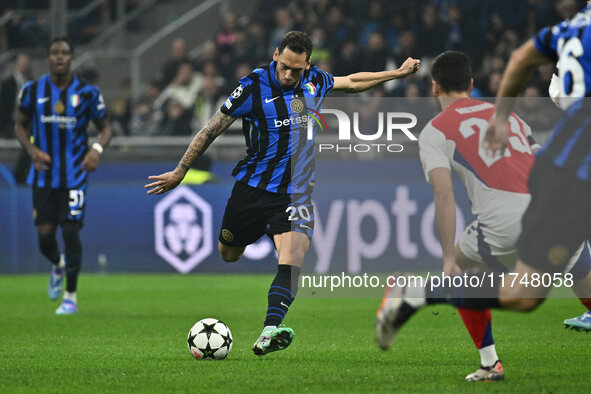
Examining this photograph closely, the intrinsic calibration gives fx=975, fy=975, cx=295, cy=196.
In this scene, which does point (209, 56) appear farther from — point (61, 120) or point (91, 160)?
point (91, 160)

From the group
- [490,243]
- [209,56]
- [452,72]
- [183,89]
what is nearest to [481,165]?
[490,243]

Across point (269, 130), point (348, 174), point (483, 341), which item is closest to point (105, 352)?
point (269, 130)

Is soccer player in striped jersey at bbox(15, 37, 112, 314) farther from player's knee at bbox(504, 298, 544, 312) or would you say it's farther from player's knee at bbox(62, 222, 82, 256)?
player's knee at bbox(504, 298, 544, 312)

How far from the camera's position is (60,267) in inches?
406

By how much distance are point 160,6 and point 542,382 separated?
15478 mm

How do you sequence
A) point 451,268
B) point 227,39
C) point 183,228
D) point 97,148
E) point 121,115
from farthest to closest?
point 227,39 → point 121,115 → point 183,228 → point 97,148 → point 451,268

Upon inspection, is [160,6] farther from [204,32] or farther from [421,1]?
[421,1]

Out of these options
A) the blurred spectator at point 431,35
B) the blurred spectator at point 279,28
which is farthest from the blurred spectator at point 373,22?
the blurred spectator at point 279,28

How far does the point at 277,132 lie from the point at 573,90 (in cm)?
267

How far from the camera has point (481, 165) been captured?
17.5ft

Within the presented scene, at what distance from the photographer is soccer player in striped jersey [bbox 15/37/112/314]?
970 cm

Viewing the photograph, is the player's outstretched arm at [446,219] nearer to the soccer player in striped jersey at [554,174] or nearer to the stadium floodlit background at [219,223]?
the soccer player in striped jersey at [554,174]

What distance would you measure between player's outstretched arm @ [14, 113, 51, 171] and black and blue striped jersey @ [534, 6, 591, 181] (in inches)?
243

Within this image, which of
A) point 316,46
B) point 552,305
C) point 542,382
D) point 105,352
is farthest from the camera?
point 316,46
